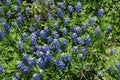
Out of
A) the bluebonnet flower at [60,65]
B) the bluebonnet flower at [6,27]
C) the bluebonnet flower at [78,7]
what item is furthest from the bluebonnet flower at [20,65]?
the bluebonnet flower at [78,7]

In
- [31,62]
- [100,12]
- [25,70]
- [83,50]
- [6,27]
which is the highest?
[100,12]

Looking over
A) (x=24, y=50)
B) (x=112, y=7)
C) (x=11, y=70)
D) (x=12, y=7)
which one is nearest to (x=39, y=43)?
(x=24, y=50)

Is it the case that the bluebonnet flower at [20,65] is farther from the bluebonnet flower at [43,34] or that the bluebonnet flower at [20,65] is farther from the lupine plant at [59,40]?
the bluebonnet flower at [43,34]

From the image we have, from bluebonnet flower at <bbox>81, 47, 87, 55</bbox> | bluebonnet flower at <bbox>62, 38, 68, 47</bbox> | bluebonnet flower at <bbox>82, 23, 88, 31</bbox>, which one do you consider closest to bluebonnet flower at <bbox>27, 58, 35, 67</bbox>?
bluebonnet flower at <bbox>62, 38, 68, 47</bbox>

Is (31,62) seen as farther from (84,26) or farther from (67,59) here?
(84,26)

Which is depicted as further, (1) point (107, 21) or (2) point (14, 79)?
(1) point (107, 21)

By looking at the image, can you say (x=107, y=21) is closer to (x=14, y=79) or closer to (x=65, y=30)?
(x=65, y=30)

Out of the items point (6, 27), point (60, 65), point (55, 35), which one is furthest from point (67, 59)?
point (6, 27)

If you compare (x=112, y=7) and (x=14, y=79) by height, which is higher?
(x=112, y=7)
